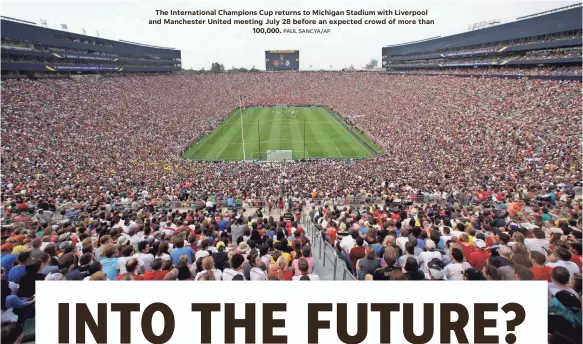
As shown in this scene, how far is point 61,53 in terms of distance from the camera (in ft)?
177

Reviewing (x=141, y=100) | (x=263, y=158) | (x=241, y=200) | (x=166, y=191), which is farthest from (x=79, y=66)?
(x=241, y=200)

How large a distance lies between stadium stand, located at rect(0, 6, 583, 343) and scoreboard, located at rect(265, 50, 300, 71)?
49966mm

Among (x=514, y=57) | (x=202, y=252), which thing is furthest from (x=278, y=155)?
(x=514, y=57)

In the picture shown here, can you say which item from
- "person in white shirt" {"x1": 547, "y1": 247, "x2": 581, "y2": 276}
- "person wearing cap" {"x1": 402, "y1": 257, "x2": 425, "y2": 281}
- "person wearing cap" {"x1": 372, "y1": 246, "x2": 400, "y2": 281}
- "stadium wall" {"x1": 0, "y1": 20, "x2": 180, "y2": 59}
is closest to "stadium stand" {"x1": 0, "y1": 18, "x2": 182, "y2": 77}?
"stadium wall" {"x1": 0, "y1": 20, "x2": 180, "y2": 59}

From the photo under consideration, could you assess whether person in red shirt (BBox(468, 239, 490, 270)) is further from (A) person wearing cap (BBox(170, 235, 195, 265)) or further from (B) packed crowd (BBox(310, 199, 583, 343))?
(A) person wearing cap (BBox(170, 235, 195, 265))

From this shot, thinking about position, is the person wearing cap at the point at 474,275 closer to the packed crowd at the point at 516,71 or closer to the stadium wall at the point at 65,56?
the packed crowd at the point at 516,71

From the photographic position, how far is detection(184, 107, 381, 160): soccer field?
3728 cm

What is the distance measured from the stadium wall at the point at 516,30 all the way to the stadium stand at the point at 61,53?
7325 cm

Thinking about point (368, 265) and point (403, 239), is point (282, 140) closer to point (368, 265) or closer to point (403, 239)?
point (403, 239)

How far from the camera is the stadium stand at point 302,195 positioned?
18.6 ft

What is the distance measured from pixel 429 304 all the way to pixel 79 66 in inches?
2812

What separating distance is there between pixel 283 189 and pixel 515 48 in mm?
50584

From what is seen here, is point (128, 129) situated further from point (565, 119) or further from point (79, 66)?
point (565, 119)

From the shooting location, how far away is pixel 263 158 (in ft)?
118
